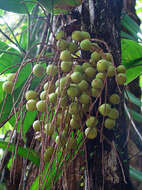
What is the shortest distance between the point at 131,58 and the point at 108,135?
50 centimetres

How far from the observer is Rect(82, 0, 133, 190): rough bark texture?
24.5 inches

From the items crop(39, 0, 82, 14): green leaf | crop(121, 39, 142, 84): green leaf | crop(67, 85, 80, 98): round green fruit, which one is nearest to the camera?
crop(67, 85, 80, 98): round green fruit

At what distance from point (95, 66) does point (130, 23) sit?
882 mm

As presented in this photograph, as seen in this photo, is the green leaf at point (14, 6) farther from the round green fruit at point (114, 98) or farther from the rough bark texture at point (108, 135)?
the round green fruit at point (114, 98)

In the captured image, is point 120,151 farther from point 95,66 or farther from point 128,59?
point 128,59

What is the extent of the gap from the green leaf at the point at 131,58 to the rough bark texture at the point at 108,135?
0.89ft

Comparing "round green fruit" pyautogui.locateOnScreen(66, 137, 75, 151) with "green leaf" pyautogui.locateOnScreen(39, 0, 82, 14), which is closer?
"round green fruit" pyautogui.locateOnScreen(66, 137, 75, 151)

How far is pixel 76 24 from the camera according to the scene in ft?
2.45

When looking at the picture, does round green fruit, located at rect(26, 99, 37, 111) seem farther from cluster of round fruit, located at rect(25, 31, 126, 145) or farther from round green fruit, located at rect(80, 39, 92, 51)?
round green fruit, located at rect(80, 39, 92, 51)

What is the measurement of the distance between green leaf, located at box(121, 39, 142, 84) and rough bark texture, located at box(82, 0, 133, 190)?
0.27 metres

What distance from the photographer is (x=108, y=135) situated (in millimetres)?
652

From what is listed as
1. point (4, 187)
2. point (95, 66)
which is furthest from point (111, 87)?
point (4, 187)

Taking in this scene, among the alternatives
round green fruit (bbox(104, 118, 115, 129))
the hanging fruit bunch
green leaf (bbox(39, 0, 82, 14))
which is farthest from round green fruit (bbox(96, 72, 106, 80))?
green leaf (bbox(39, 0, 82, 14))

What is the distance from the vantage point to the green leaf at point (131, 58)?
3.32 ft
